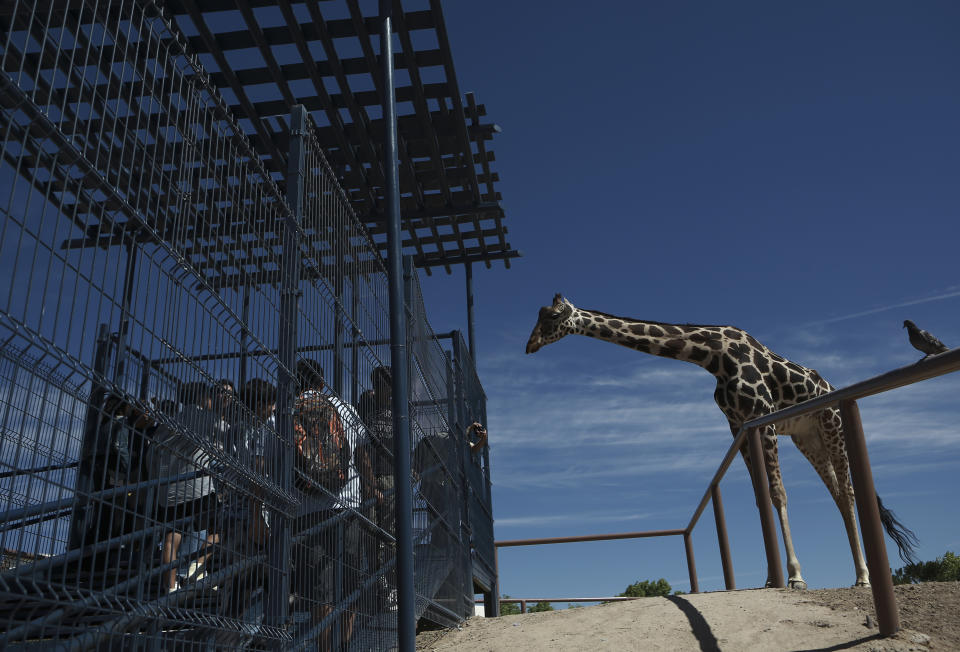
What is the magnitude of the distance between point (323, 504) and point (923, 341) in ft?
10.5

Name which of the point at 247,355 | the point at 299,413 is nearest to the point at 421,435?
the point at 299,413

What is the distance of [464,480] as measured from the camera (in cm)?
907

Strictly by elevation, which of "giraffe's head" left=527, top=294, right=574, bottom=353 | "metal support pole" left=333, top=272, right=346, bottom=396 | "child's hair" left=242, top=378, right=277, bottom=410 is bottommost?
"child's hair" left=242, top=378, right=277, bottom=410

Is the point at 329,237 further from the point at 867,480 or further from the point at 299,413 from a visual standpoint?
the point at 867,480

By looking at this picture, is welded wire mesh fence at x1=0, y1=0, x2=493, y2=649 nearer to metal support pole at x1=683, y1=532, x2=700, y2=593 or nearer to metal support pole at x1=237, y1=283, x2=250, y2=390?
metal support pole at x1=237, y1=283, x2=250, y2=390

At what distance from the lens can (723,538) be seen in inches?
344

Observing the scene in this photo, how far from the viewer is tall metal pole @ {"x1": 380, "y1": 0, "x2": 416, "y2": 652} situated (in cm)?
481

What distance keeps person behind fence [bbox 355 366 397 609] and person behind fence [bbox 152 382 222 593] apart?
6.59 feet

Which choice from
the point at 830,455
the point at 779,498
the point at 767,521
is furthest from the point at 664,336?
the point at 767,521

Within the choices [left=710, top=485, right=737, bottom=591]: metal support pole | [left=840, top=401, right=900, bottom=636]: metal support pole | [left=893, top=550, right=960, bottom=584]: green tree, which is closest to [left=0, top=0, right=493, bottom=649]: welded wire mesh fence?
[left=840, top=401, right=900, bottom=636]: metal support pole

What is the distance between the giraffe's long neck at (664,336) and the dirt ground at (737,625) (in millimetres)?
3711

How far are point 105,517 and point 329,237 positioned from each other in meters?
1.98

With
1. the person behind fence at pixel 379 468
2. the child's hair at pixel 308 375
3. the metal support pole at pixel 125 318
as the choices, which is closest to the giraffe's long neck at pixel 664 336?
the person behind fence at pixel 379 468

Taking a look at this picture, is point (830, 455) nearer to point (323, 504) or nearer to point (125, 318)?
point (323, 504)
